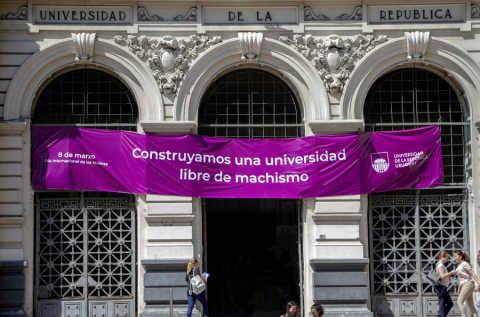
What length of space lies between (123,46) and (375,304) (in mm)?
9613

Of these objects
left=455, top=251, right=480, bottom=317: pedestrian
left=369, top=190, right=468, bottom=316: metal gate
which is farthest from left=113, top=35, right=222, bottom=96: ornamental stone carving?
left=455, top=251, right=480, bottom=317: pedestrian

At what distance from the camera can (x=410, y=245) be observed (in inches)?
744

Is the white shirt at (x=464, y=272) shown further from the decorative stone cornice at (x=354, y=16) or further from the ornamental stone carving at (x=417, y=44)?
the decorative stone cornice at (x=354, y=16)

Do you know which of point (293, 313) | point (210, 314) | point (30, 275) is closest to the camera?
point (293, 313)

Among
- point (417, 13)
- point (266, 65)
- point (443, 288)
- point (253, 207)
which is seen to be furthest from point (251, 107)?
point (443, 288)

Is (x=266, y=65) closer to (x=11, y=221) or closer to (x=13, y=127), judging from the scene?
(x=13, y=127)

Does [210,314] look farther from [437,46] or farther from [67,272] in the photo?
[437,46]

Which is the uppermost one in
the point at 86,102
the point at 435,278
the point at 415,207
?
the point at 86,102

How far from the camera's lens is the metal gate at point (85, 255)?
18625mm

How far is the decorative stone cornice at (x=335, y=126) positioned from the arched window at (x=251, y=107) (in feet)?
2.34

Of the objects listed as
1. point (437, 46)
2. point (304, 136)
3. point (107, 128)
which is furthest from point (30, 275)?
point (437, 46)

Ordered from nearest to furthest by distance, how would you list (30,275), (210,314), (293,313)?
(293,313)
(30,275)
(210,314)

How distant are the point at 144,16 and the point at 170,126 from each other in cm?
306

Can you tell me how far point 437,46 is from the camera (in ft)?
61.8
